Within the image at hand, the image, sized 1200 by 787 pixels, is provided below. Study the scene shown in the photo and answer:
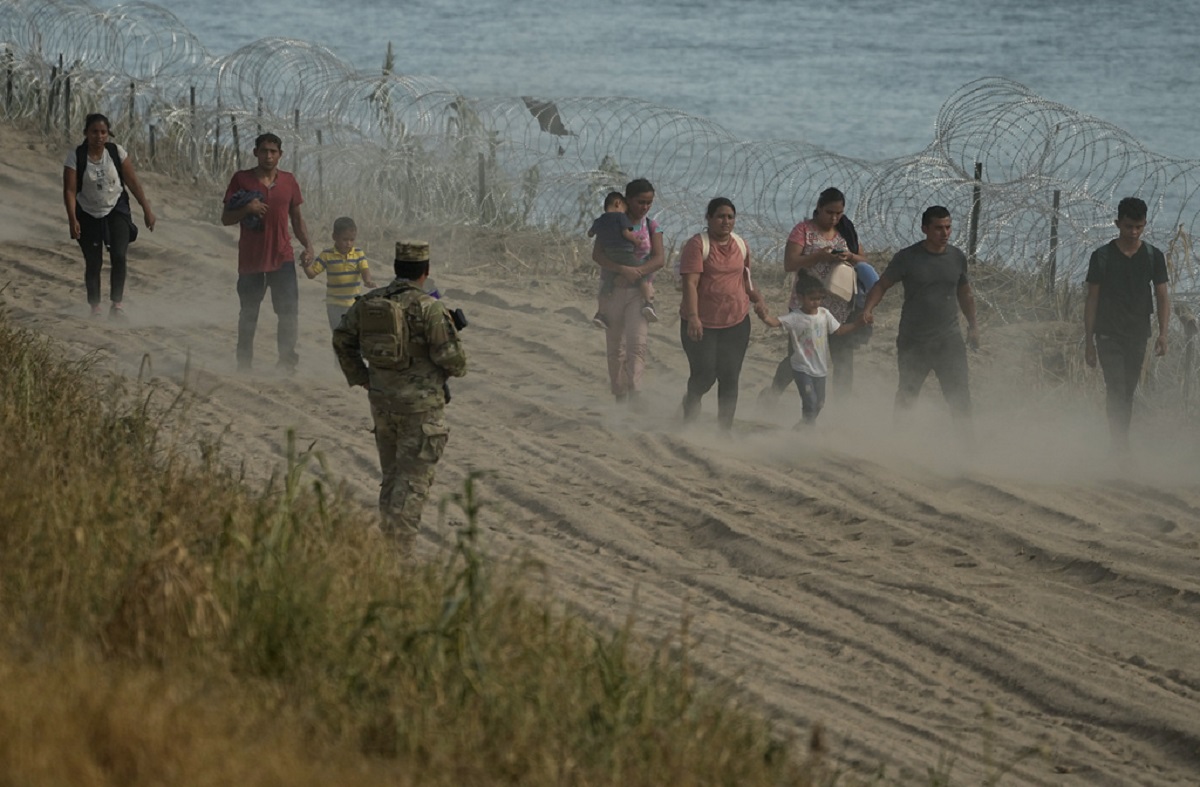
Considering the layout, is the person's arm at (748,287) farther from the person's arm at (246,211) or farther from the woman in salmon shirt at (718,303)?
the person's arm at (246,211)

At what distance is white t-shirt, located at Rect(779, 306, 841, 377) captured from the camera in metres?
9.88

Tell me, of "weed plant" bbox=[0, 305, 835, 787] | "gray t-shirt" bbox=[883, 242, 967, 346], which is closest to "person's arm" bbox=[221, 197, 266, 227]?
"gray t-shirt" bbox=[883, 242, 967, 346]

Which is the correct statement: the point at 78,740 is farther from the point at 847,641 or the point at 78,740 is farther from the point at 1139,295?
the point at 1139,295

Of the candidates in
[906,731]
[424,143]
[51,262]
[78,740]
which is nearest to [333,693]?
[78,740]

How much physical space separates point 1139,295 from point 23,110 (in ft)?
47.1

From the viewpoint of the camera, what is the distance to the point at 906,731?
5699mm

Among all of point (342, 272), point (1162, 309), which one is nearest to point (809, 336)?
point (1162, 309)

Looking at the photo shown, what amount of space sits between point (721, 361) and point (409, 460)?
11.4 feet

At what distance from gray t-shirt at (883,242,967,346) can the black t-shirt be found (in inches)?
34.8

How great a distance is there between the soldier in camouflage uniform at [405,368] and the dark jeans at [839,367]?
380cm

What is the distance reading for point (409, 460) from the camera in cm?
680

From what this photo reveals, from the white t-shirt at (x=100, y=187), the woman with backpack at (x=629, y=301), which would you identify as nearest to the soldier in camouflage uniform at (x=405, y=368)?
the woman with backpack at (x=629, y=301)

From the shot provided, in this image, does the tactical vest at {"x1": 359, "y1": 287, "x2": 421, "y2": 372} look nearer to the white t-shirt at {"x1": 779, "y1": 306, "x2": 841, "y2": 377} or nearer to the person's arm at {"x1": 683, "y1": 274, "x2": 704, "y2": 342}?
the person's arm at {"x1": 683, "y1": 274, "x2": 704, "y2": 342}

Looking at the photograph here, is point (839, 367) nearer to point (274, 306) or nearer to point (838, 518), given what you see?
point (838, 518)
